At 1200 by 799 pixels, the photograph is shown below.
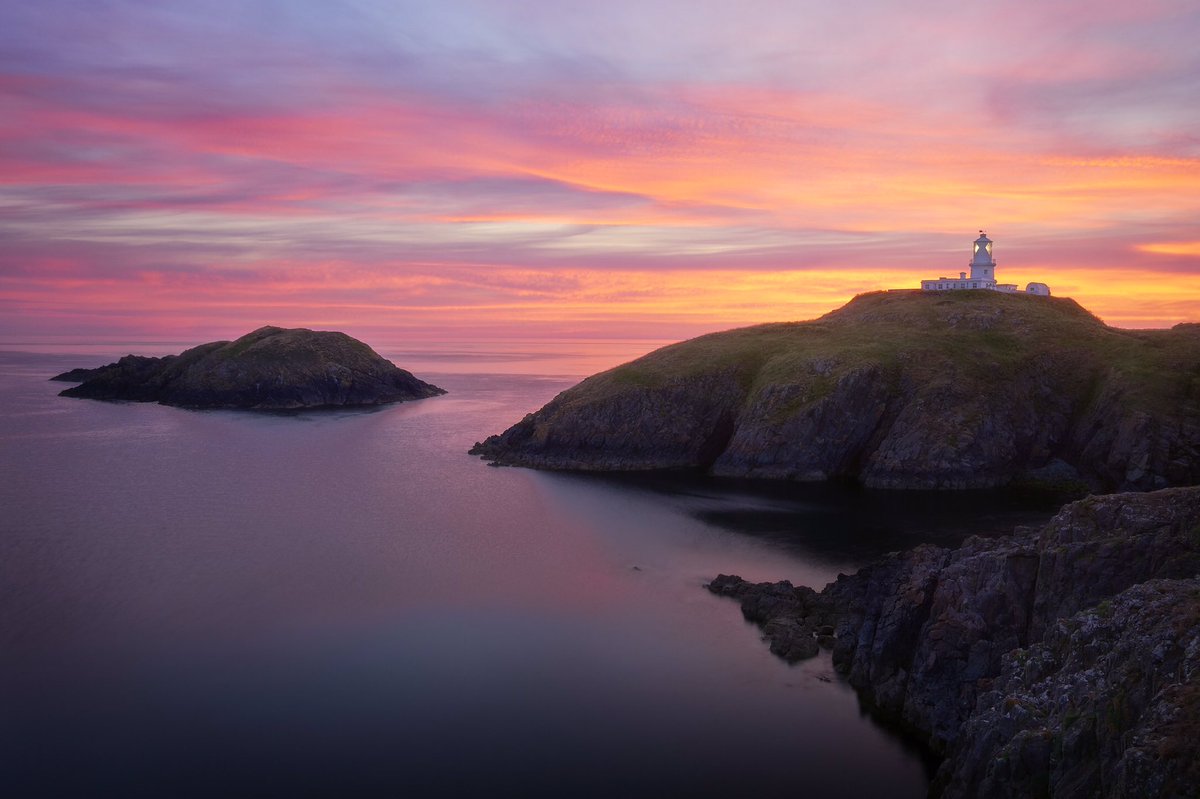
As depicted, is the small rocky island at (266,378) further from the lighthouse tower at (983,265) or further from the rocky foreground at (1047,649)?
the rocky foreground at (1047,649)

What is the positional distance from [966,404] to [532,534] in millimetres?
57054

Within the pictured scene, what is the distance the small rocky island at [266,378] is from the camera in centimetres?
17512

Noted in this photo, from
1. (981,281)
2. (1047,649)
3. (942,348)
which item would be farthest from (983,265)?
(1047,649)

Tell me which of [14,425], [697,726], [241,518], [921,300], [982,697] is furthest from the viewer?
[14,425]

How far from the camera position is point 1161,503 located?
34562mm

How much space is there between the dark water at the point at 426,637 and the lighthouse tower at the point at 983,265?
7609 centimetres

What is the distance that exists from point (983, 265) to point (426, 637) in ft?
434

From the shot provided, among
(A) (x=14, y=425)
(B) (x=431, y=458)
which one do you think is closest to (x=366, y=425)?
(B) (x=431, y=458)

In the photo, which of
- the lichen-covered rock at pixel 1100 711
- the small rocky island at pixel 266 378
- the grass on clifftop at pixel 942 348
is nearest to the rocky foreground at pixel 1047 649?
the lichen-covered rock at pixel 1100 711

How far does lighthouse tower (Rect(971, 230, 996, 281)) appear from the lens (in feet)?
477

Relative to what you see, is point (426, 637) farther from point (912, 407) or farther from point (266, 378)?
point (266, 378)

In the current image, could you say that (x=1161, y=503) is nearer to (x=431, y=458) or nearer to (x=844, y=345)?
(x=844, y=345)

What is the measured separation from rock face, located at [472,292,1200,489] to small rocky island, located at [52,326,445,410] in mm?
76447

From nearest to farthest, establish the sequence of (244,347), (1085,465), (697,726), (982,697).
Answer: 1. (982,697)
2. (697,726)
3. (1085,465)
4. (244,347)
